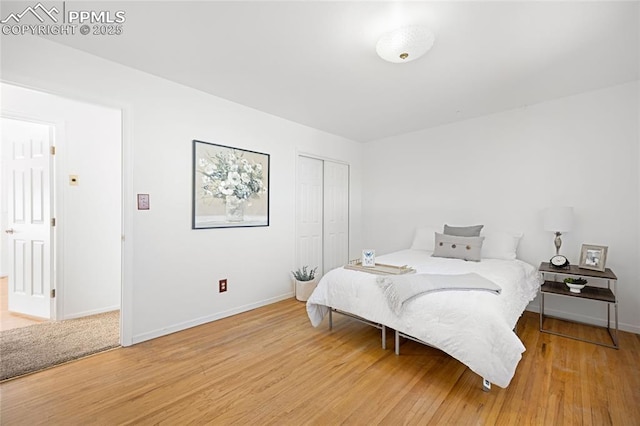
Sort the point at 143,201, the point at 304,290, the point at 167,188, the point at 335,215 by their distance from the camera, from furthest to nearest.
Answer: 1. the point at 335,215
2. the point at 304,290
3. the point at 167,188
4. the point at 143,201

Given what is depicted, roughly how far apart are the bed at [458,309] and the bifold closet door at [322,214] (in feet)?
4.69

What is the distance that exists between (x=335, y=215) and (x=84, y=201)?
326cm

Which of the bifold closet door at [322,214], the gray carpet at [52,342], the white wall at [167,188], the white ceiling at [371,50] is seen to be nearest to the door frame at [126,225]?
the white wall at [167,188]

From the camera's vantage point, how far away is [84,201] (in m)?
3.26

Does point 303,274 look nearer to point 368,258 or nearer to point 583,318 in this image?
point 368,258

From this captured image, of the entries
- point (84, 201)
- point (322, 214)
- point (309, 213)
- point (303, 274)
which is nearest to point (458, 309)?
point (303, 274)

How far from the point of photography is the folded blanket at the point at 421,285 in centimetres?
211

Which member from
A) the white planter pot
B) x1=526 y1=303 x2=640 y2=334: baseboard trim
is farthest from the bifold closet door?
x1=526 y1=303 x2=640 y2=334: baseboard trim

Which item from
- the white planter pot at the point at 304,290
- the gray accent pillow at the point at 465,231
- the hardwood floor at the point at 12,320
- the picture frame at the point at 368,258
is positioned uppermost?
the gray accent pillow at the point at 465,231

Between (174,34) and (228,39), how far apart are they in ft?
1.21

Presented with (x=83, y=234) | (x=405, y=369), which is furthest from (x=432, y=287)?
(x=83, y=234)

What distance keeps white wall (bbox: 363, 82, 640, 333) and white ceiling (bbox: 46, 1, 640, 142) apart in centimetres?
31

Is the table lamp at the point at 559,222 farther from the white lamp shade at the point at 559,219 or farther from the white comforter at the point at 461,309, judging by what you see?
the white comforter at the point at 461,309

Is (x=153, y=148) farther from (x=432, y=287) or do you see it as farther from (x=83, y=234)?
(x=432, y=287)
